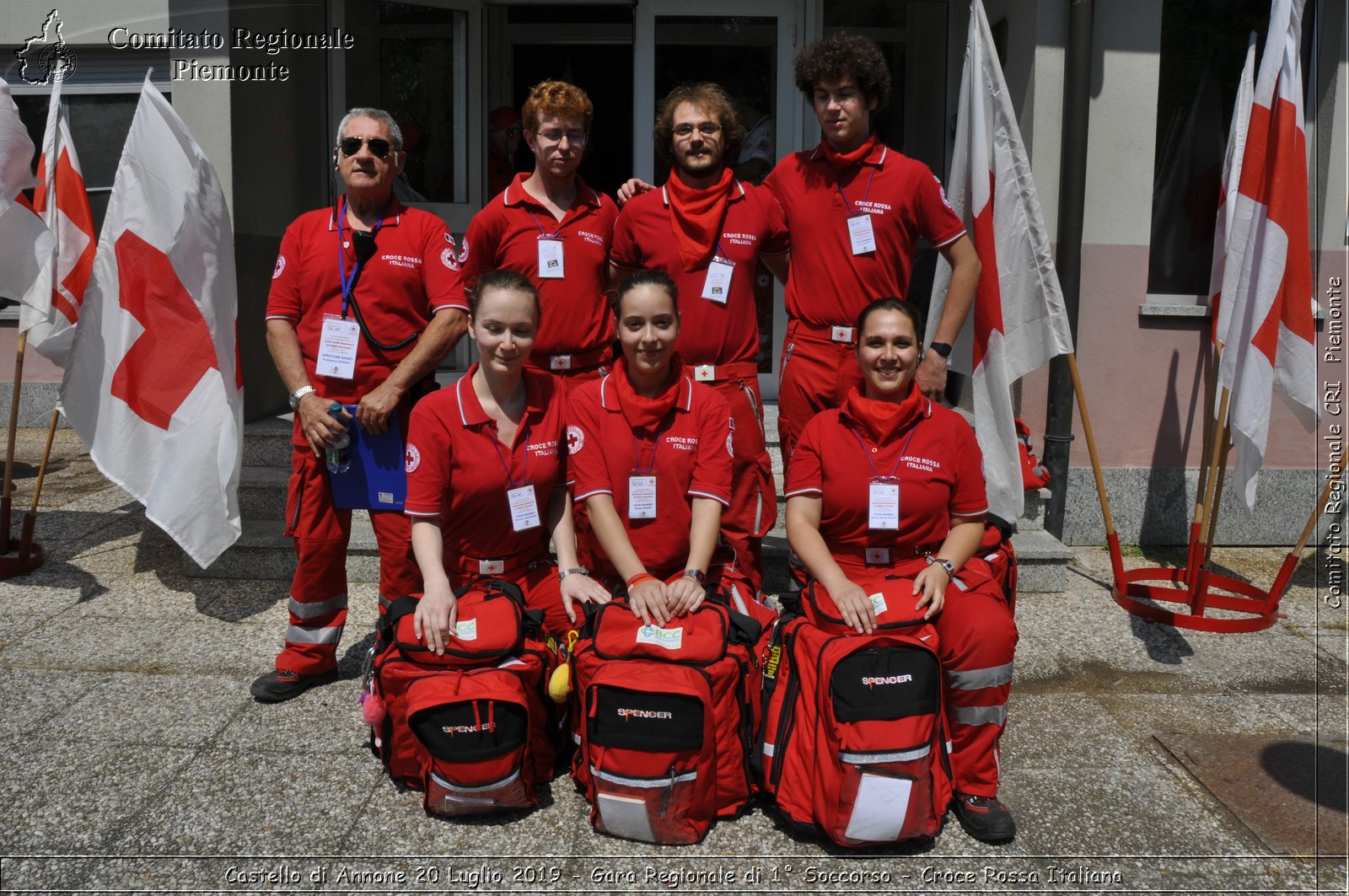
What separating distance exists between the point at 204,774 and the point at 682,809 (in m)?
1.54

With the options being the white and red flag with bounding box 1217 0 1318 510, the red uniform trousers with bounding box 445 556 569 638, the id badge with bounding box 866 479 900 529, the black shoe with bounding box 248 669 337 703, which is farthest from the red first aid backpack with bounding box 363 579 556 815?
the white and red flag with bounding box 1217 0 1318 510

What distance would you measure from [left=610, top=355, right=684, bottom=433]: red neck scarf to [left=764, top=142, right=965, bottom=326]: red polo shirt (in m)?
0.71

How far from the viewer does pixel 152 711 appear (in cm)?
368

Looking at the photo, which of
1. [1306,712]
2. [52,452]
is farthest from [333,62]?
[1306,712]

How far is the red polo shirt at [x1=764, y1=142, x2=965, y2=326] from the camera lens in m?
3.69

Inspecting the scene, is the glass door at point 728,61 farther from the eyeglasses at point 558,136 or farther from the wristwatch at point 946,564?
the wristwatch at point 946,564

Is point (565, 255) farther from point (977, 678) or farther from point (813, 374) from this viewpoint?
point (977, 678)

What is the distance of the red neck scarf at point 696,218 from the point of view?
12.0 feet

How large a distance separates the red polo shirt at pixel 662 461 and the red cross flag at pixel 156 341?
1900 mm

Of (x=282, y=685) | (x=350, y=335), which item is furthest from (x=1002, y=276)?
(x=282, y=685)

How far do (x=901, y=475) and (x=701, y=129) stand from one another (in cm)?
141

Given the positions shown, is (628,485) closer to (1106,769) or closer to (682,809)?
(682,809)

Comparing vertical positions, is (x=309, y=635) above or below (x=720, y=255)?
below

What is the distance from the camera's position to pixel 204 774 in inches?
127
